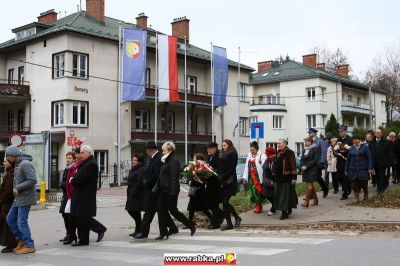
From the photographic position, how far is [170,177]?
33.7 feet

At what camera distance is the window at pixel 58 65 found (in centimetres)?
3578

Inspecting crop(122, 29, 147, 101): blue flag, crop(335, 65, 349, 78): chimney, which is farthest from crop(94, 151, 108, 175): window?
crop(335, 65, 349, 78): chimney

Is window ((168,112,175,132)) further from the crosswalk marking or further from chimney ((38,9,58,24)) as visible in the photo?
the crosswalk marking

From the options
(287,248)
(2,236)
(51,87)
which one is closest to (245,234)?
(287,248)

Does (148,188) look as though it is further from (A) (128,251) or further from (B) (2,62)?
(B) (2,62)

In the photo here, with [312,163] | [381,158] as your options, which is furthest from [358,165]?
[381,158]

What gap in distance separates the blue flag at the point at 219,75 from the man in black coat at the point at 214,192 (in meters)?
30.6

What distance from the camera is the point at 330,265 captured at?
721 cm

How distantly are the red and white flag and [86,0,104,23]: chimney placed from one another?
6.07 m

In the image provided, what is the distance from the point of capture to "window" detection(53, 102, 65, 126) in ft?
116

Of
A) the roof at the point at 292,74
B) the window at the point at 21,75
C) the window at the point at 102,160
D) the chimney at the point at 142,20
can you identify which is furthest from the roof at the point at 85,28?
the roof at the point at 292,74

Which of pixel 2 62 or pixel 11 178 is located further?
pixel 2 62

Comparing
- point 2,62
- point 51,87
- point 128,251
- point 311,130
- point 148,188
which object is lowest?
point 128,251

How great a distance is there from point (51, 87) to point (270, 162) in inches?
1039
